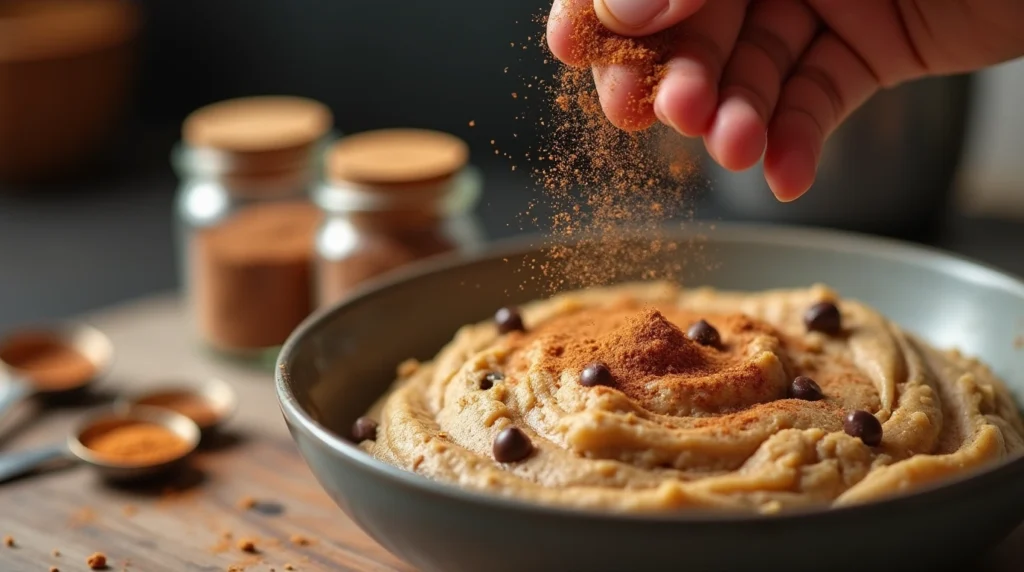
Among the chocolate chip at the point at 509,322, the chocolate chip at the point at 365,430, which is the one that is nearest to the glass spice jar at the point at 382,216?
the chocolate chip at the point at 509,322

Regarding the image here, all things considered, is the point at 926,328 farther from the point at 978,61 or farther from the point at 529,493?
the point at 529,493

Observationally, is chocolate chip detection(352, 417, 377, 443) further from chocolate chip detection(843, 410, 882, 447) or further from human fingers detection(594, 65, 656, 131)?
chocolate chip detection(843, 410, 882, 447)

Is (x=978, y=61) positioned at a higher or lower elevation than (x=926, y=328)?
higher

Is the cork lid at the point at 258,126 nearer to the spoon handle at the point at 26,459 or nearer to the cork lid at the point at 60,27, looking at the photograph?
the spoon handle at the point at 26,459

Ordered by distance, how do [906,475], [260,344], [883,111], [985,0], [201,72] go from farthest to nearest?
[201,72], [883,111], [260,344], [985,0], [906,475]

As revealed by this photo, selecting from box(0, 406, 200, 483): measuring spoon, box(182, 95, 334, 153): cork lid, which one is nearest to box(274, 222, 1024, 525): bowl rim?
box(0, 406, 200, 483): measuring spoon

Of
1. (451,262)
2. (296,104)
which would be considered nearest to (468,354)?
(451,262)

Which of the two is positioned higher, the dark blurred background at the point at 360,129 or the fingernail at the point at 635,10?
the fingernail at the point at 635,10
